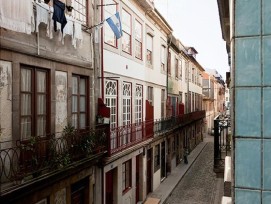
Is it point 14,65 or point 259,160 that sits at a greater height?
point 14,65

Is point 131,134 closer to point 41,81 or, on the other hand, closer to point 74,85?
point 74,85

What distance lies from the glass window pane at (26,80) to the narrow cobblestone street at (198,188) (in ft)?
41.7

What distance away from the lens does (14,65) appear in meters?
7.63

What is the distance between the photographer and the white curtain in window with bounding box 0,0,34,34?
261 inches

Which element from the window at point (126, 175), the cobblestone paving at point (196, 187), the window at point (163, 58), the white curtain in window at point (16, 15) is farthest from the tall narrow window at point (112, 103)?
the window at point (163, 58)

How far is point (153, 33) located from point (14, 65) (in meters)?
13.7

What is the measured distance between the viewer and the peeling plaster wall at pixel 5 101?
23.8 ft

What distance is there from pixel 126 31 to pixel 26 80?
803 cm

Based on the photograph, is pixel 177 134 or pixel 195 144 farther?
pixel 195 144

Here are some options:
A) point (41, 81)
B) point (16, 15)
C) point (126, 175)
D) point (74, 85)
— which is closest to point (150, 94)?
point (126, 175)

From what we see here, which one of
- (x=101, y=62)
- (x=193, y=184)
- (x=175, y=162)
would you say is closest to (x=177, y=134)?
(x=175, y=162)

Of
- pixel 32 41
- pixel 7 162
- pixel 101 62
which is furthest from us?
pixel 101 62

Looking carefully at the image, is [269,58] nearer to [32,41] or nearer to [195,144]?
[32,41]

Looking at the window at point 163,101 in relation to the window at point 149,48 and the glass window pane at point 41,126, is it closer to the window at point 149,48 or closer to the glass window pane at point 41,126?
the window at point 149,48
